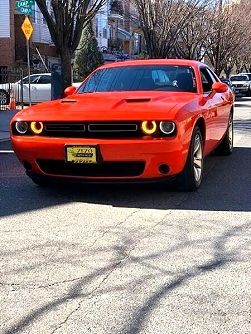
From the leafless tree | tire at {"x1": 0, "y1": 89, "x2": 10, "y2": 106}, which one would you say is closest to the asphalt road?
tire at {"x1": 0, "y1": 89, "x2": 10, "y2": 106}

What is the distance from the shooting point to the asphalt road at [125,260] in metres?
3.19

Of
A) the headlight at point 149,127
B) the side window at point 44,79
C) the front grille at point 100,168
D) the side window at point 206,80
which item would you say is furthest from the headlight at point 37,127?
the side window at point 44,79

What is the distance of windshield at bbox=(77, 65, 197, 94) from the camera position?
698cm

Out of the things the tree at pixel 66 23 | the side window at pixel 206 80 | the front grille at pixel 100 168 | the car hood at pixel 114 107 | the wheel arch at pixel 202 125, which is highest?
the tree at pixel 66 23

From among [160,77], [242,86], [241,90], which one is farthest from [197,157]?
[241,90]

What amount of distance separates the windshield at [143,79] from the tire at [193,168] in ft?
3.06

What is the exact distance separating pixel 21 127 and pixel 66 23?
8.61 m

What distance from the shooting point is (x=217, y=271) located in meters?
3.90

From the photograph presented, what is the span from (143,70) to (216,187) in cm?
185

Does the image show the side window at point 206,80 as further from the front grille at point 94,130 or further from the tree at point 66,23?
the tree at point 66,23

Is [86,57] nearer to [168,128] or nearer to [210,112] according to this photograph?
[210,112]

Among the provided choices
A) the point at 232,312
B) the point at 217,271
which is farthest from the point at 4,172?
the point at 232,312

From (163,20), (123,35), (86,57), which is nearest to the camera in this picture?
(163,20)

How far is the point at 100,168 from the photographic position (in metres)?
5.69
